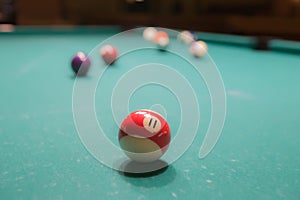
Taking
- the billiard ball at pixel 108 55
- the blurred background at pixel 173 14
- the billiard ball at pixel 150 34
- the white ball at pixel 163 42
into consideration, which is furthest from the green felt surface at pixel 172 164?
the blurred background at pixel 173 14

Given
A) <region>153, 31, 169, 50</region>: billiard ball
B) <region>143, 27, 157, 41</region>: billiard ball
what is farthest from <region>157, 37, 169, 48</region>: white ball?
<region>143, 27, 157, 41</region>: billiard ball

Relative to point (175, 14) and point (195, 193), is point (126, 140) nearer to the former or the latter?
point (195, 193)

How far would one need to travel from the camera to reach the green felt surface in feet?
2.67

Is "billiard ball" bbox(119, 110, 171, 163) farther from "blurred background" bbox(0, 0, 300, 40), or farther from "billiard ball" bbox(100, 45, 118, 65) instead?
"blurred background" bbox(0, 0, 300, 40)

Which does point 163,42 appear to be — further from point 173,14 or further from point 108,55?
point 173,14

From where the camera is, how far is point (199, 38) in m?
4.14

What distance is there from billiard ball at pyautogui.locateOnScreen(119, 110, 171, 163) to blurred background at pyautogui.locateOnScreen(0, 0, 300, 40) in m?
5.13

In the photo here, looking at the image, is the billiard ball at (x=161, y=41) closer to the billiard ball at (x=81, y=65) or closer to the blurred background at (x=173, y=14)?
the billiard ball at (x=81, y=65)

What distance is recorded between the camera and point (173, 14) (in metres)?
7.43

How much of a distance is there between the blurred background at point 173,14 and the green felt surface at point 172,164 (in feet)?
13.0

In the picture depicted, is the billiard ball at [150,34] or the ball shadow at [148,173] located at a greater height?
the ball shadow at [148,173]

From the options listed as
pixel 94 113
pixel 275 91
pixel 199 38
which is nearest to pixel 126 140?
pixel 94 113

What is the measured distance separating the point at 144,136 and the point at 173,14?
6908 millimetres

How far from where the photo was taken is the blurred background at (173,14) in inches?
237
